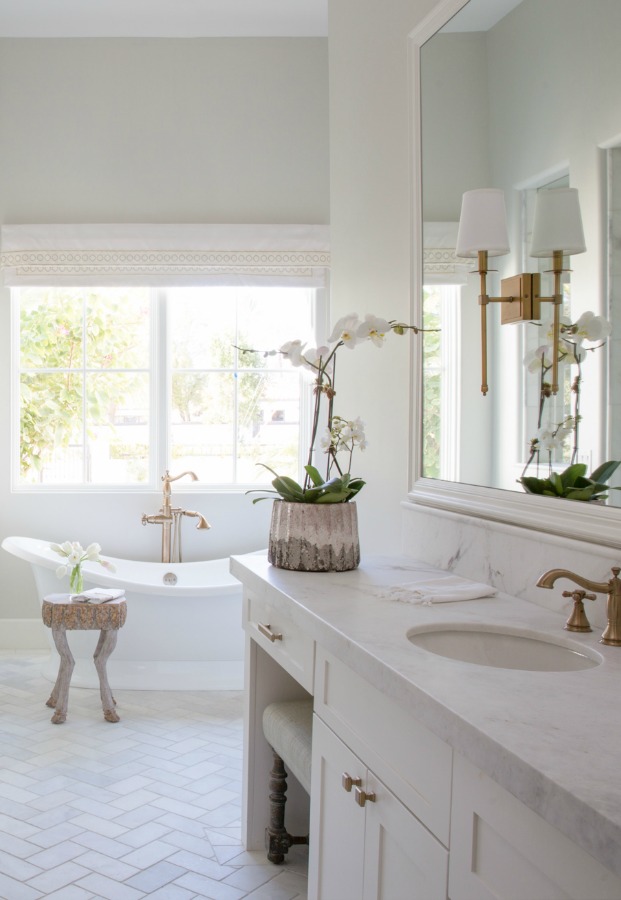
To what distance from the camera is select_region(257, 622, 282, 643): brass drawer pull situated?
2067 millimetres

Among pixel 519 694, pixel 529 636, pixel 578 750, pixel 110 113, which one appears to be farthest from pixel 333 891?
pixel 110 113

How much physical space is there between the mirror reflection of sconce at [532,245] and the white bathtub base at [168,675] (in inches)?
103

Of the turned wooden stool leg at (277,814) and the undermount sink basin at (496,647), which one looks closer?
the undermount sink basin at (496,647)

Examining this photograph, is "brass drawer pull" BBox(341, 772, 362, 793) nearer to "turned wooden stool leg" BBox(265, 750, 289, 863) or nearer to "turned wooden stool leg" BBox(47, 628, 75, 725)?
"turned wooden stool leg" BBox(265, 750, 289, 863)

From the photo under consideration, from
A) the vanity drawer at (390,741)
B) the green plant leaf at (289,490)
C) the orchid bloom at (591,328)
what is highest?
the orchid bloom at (591,328)

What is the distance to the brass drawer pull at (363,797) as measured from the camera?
1.46 meters

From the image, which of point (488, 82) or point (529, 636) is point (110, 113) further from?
point (529, 636)

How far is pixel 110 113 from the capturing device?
4910mm

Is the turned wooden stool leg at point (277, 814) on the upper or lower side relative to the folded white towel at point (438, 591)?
lower

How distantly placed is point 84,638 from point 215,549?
994mm

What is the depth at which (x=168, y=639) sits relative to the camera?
4.21 m

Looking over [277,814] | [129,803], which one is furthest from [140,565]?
[277,814]

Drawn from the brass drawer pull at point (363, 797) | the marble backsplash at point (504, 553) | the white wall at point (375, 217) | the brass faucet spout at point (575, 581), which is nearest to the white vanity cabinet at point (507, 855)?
the brass drawer pull at point (363, 797)

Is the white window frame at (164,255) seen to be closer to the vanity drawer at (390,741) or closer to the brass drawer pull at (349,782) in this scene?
the vanity drawer at (390,741)
